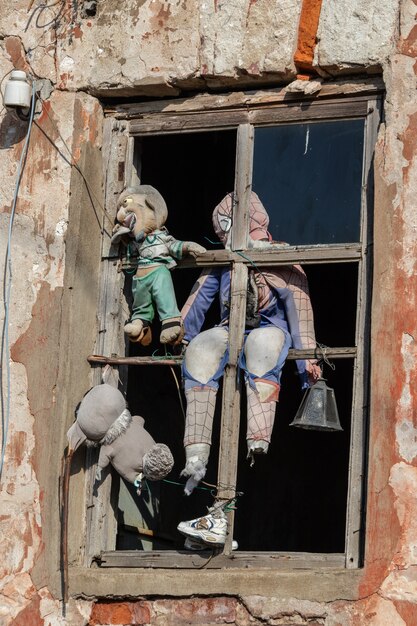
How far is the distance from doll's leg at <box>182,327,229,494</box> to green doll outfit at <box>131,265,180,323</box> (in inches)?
12.2

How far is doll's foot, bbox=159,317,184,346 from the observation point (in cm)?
621

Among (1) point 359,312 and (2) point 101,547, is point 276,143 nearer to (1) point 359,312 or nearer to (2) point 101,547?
(1) point 359,312

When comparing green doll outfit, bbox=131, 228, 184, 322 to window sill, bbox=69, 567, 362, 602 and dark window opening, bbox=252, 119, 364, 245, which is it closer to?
dark window opening, bbox=252, 119, 364, 245

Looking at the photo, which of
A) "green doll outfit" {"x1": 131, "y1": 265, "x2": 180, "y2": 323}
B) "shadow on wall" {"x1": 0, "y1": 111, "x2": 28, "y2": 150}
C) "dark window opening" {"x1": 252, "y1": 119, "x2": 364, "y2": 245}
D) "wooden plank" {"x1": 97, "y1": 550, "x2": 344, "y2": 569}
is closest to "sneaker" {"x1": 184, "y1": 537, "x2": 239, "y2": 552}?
"wooden plank" {"x1": 97, "y1": 550, "x2": 344, "y2": 569}

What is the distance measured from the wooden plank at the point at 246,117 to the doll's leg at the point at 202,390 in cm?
98

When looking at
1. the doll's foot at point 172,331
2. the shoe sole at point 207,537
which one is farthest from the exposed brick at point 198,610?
the doll's foot at point 172,331

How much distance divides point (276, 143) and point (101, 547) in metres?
1.92

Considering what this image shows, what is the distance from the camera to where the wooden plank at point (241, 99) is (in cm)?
605

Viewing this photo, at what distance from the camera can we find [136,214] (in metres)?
6.28

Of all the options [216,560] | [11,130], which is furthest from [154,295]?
[216,560]

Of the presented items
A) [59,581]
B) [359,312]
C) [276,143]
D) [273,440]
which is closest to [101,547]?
[59,581]

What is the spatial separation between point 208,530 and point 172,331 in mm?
972

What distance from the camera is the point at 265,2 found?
6188 millimetres

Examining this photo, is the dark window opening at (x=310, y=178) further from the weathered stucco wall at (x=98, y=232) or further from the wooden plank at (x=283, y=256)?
the weathered stucco wall at (x=98, y=232)
